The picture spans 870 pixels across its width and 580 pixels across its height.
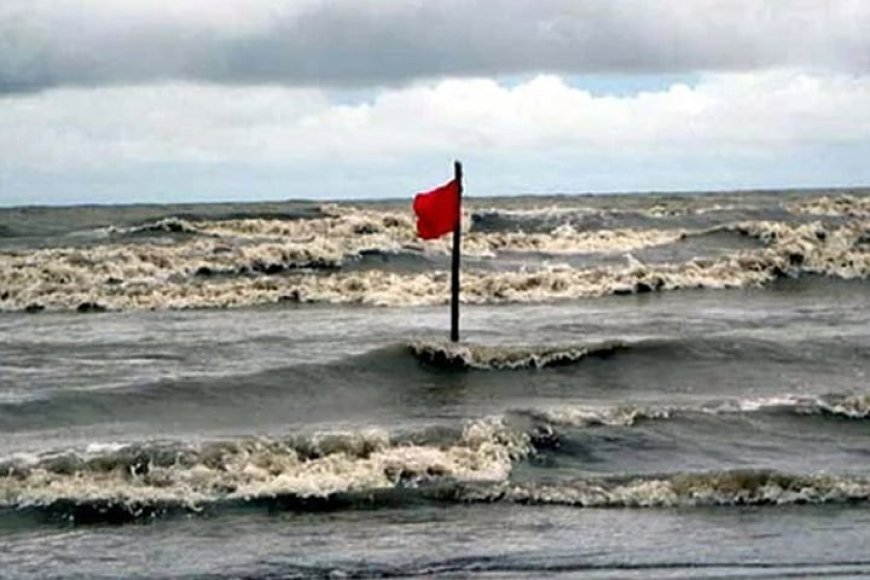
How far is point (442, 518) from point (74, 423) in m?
6.24

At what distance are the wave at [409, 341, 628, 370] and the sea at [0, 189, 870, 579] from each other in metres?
0.05

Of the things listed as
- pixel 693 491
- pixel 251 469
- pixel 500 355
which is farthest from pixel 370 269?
pixel 693 491

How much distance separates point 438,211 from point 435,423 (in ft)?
A: 14.9

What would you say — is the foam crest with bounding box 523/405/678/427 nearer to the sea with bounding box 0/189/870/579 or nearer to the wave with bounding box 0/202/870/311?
the sea with bounding box 0/189/870/579

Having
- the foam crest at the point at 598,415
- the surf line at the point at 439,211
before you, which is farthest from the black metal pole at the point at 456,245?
the foam crest at the point at 598,415

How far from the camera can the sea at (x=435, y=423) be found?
10.4 meters

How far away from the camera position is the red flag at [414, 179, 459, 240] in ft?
62.8

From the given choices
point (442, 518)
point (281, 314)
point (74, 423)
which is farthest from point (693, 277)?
point (442, 518)

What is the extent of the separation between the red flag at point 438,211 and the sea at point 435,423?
6.65 ft

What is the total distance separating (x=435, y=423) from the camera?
15555 mm

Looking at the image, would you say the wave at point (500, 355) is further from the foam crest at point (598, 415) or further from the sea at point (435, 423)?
the foam crest at point (598, 415)

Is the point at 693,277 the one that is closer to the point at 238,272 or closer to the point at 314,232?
the point at 238,272

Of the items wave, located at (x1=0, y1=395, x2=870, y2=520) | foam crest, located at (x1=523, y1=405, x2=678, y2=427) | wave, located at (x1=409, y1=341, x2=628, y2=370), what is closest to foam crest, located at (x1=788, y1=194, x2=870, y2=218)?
wave, located at (x1=409, y1=341, x2=628, y2=370)

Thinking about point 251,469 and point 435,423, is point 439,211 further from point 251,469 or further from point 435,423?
point 251,469
